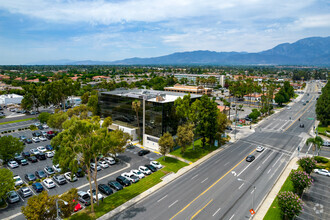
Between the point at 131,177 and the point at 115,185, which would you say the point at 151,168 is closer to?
the point at 131,177

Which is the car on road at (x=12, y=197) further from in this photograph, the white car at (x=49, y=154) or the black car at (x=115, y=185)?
the white car at (x=49, y=154)

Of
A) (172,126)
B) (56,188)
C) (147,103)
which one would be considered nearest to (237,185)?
(172,126)

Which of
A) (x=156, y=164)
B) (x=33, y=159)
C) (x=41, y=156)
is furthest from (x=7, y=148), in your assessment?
(x=156, y=164)

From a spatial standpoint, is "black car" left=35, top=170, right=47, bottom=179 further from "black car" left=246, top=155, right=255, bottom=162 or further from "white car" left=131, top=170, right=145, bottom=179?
"black car" left=246, top=155, right=255, bottom=162

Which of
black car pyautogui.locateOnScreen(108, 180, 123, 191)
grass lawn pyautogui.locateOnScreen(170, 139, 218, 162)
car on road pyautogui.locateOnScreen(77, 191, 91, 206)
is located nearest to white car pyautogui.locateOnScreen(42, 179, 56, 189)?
car on road pyautogui.locateOnScreen(77, 191, 91, 206)

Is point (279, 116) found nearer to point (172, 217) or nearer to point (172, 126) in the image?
point (172, 126)
